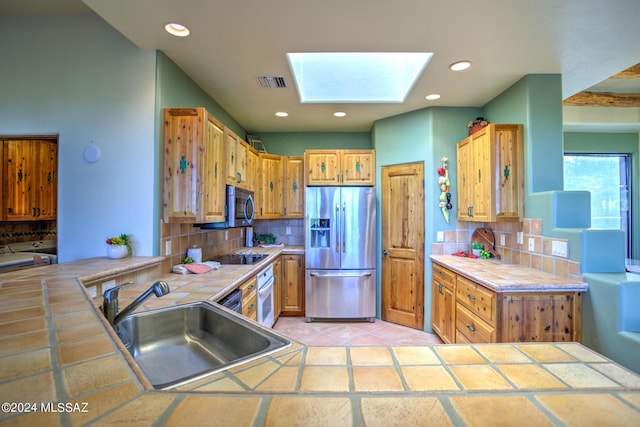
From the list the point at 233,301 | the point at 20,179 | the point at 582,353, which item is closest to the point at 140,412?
the point at 582,353

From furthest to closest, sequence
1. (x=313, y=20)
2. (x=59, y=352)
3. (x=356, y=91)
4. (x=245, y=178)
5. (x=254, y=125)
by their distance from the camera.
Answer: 1. (x=254, y=125)
2. (x=245, y=178)
3. (x=356, y=91)
4. (x=313, y=20)
5. (x=59, y=352)

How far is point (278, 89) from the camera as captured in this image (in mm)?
2994

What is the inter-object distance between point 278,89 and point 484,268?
106 inches

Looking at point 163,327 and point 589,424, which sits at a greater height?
point 589,424

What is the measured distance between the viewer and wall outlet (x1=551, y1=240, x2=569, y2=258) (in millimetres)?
2215

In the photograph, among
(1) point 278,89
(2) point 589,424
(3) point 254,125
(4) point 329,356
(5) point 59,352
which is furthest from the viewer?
(3) point 254,125

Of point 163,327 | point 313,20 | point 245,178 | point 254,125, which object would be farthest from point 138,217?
point 254,125

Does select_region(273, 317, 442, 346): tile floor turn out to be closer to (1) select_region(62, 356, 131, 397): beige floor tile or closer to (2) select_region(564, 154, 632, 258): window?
(1) select_region(62, 356, 131, 397): beige floor tile

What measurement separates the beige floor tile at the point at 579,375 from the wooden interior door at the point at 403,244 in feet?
9.32

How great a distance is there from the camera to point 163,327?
1.47 m

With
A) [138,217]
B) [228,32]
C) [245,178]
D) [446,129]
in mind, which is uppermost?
[228,32]

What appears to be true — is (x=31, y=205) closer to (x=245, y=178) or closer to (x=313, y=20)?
(x=245, y=178)

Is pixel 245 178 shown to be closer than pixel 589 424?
No

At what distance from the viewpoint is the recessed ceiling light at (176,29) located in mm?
1929
